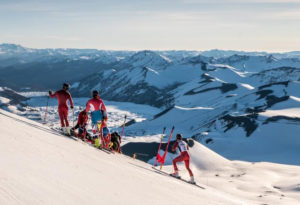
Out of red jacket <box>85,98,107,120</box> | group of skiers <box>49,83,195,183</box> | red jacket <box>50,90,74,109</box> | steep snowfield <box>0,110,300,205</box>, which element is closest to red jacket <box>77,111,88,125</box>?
group of skiers <box>49,83,195,183</box>

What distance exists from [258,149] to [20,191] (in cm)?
8709

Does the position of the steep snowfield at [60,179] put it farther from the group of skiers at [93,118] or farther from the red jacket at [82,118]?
the red jacket at [82,118]

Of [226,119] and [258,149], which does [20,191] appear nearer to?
[258,149]

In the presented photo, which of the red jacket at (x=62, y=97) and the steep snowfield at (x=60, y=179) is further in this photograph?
the red jacket at (x=62, y=97)

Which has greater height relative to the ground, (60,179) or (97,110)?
(97,110)

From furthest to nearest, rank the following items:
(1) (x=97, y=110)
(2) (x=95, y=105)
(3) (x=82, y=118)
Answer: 1. (3) (x=82, y=118)
2. (1) (x=97, y=110)
3. (2) (x=95, y=105)

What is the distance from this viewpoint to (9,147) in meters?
9.57

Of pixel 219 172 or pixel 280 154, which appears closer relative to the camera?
pixel 219 172

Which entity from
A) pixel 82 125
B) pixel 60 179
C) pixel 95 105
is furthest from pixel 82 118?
pixel 60 179

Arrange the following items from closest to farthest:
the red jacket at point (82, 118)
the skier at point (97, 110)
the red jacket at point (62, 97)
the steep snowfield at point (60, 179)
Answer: the steep snowfield at point (60, 179) < the red jacket at point (62, 97) < the skier at point (97, 110) < the red jacket at point (82, 118)

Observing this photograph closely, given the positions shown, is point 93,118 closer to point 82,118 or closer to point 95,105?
point 95,105

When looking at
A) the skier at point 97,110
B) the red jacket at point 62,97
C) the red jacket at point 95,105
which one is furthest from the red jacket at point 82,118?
the red jacket at point 62,97

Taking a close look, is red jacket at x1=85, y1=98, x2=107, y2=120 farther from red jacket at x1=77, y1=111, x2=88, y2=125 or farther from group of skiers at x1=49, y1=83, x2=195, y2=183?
red jacket at x1=77, y1=111, x2=88, y2=125

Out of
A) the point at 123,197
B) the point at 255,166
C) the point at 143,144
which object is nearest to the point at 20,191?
the point at 123,197
